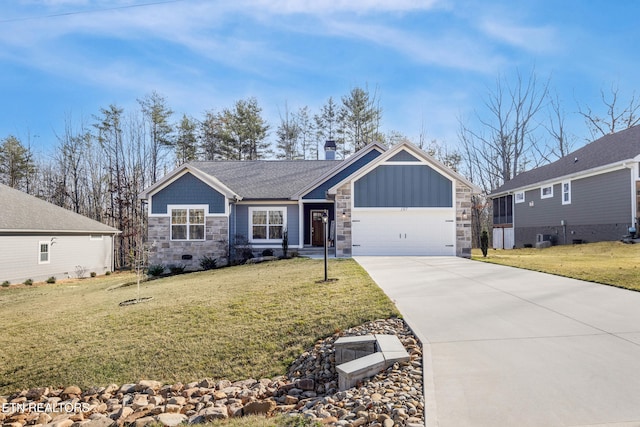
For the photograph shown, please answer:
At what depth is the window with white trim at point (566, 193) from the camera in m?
Answer: 21.1

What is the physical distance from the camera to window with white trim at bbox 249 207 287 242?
58.6ft

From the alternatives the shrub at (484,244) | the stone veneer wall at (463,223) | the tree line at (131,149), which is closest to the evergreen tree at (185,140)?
the tree line at (131,149)

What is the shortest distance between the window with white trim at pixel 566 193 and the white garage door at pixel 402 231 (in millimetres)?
10492

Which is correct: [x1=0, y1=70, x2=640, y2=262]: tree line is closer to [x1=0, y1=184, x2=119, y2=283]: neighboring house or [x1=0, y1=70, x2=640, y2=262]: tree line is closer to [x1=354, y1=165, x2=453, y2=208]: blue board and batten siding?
[x1=0, y1=184, x2=119, y2=283]: neighboring house

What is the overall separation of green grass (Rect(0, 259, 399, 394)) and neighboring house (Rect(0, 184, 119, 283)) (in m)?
8.72

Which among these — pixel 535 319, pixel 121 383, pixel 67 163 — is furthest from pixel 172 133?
pixel 535 319

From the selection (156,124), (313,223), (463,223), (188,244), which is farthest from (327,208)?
(156,124)

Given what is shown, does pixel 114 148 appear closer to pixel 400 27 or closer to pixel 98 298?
pixel 98 298

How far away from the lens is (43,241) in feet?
59.2

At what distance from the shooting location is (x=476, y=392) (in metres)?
3.34

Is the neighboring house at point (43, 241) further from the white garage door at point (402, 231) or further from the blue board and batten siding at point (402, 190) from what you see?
the blue board and batten siding at point (402, 190)

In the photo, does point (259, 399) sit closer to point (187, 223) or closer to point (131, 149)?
point (187, 223)

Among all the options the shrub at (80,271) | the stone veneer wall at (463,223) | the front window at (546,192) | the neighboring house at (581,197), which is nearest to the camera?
the stone veneer wall at (463,223)

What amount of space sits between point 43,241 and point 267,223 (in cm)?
1115
